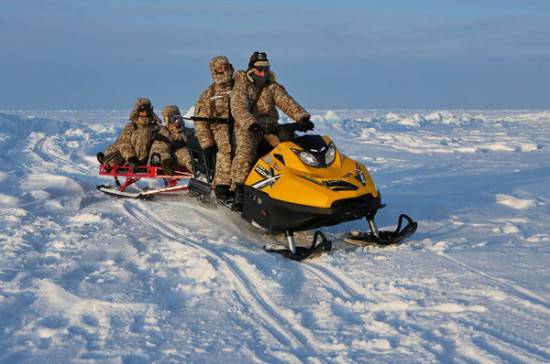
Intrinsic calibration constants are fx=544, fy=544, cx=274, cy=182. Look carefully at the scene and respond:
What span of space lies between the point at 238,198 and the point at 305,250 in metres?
1.10

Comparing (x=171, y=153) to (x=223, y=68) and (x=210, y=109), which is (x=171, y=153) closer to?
(x=210, y=109)

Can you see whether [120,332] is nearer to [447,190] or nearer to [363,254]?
[363,254]

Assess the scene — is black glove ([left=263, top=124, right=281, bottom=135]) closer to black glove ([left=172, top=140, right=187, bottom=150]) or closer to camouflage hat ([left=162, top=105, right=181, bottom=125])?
black glove ([left=172, top=140, right=187, bottom=150])

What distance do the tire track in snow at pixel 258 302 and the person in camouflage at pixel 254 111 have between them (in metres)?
0.77

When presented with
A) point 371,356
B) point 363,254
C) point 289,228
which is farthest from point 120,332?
point 363,254

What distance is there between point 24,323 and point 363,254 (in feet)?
8.95

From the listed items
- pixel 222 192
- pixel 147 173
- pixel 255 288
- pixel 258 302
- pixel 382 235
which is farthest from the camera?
pixel 147 173

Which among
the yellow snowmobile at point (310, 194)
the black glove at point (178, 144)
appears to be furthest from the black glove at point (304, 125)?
the black glove at point (178, 144)

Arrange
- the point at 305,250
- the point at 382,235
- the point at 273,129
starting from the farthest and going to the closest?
1. the point at 273,129
2. the point at 382,235
3. the point at 305,250

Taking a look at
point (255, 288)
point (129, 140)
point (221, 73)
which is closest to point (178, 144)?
point (129, 140)

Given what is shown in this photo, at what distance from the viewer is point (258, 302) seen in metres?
3.65

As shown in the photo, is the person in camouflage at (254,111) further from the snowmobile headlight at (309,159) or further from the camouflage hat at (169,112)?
the camouflage hat at (169,112)

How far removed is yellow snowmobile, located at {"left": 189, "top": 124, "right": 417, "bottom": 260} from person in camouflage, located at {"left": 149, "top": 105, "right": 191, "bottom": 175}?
2.84m

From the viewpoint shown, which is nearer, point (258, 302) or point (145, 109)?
point (258, 302)
